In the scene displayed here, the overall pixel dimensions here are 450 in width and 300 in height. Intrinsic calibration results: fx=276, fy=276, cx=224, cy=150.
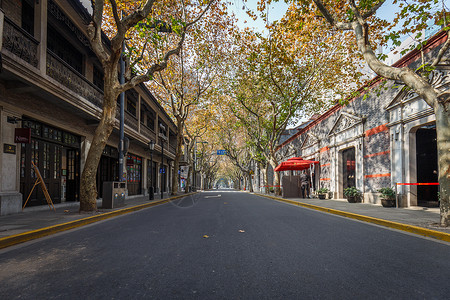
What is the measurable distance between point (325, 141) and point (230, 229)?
16.3 metres

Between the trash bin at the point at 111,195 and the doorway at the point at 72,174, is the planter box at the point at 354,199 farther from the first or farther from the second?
the doorway at the point at 72,174

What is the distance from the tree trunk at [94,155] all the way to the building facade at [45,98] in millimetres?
1866

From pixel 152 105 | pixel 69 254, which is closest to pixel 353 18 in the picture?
pixel 69 254

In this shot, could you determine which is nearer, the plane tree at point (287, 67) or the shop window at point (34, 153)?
the shop window at point (34, 153)

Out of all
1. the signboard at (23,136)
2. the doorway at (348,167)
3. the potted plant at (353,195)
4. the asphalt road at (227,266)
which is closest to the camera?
the asphalt road at (227,266)

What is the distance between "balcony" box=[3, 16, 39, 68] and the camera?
7.50 meters

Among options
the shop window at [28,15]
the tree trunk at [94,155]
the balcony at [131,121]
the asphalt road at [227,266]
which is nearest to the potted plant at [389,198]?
the asphalt road at [227,266]

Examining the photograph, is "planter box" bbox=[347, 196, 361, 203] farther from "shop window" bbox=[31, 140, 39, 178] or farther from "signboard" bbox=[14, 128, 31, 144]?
"shop window" bbox=[31, 140, 39, 178]

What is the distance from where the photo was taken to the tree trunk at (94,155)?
8578 mm

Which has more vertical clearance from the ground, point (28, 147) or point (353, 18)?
point (353, 18)

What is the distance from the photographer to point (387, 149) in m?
12.6

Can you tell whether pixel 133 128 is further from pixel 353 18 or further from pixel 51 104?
pixel 353 18

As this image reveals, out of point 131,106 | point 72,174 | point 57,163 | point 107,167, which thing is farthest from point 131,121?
point 57,163

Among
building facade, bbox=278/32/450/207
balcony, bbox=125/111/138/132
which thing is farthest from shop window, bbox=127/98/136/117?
building facade, bbox=278/32/450/207
